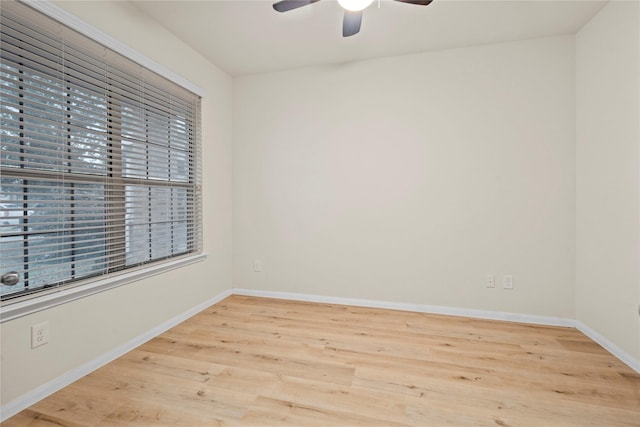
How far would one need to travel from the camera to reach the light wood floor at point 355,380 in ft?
4.83

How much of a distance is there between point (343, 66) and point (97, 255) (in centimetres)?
274

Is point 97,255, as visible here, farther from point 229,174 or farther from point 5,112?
point 229,174

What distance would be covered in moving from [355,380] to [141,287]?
174cm

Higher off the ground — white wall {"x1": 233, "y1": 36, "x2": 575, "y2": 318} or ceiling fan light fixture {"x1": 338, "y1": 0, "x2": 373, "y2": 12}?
ceiling fan light fixture {"x1": 338, "y1": 0, "x2": 373, "y2": 12}

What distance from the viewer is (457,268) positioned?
2789 mm

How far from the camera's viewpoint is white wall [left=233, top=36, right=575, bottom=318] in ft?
8.43

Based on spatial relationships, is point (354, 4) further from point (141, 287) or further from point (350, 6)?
point (141, 287)

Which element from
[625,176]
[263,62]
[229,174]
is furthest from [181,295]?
[625,176]

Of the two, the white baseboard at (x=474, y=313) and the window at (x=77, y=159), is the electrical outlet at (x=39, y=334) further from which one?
the white baseboard at (x=474, y=313)

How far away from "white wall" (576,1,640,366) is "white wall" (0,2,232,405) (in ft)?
11.1

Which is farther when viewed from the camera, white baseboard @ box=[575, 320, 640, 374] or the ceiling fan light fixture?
white baseboard @ box=[575, 320, 640, 374]

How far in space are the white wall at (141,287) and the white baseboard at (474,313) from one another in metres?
0.71

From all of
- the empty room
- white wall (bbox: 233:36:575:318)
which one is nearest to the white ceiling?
the empty room

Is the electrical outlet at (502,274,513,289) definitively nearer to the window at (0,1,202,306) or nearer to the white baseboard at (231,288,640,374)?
the white baseboard at (231,288,640,374)
